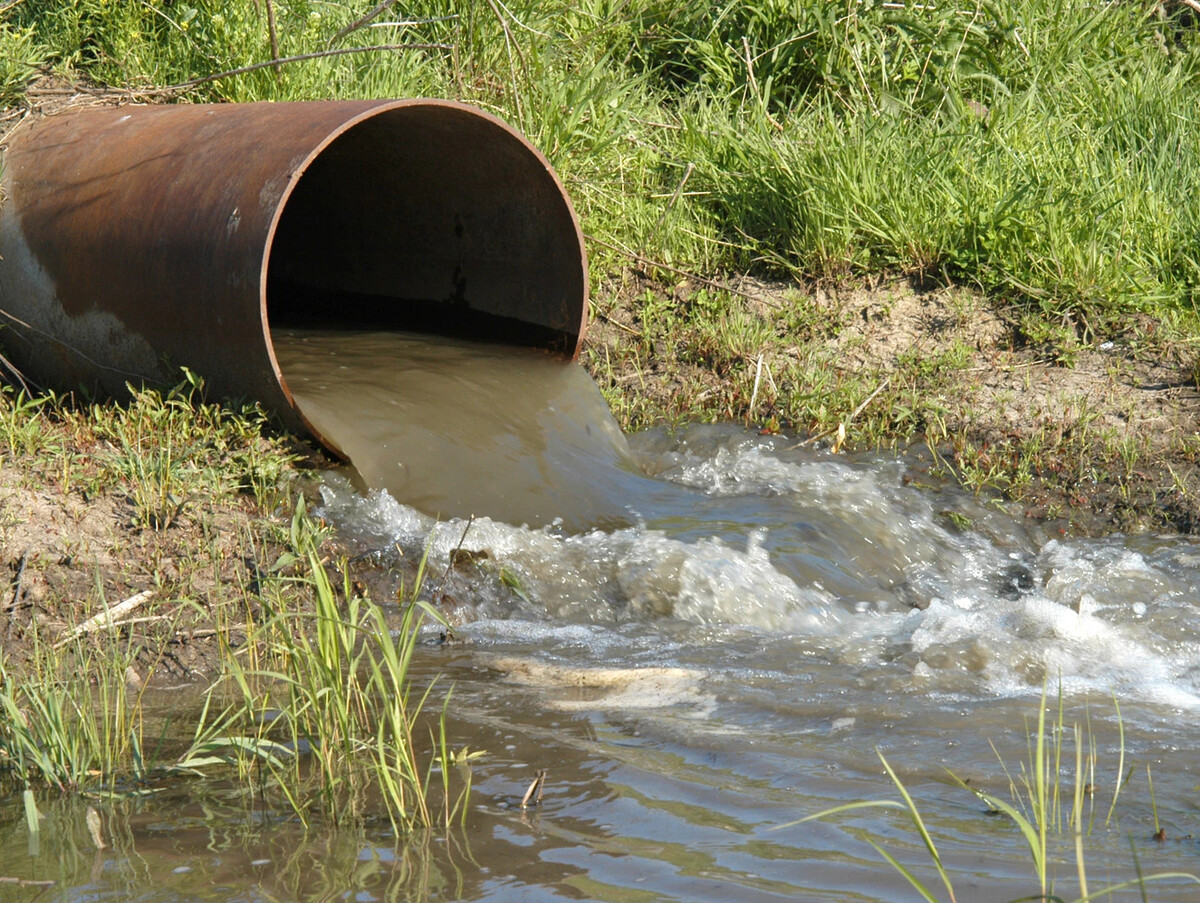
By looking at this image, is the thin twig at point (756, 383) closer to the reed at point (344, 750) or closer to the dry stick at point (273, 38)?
the dry stick at point (273, 38)

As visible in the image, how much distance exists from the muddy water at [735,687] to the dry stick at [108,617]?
2.12 ft

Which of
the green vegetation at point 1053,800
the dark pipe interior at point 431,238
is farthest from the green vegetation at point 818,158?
the green vegetation at point 1053,800

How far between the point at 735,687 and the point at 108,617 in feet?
4.54

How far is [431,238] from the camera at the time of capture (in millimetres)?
5383

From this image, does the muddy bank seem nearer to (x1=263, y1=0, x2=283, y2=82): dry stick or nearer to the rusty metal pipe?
the rusty metal pipe

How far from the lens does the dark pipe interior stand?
487cm

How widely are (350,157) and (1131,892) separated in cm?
448

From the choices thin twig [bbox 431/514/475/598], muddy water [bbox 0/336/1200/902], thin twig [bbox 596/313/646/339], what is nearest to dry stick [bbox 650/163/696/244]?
thin twig [bbox 596/313/646/339]

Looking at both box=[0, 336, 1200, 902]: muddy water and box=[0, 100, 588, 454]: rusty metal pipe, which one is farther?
box=[0, 100, 588, 454]: rusty metal pipe

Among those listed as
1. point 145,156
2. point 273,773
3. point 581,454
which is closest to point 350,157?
point 145,156

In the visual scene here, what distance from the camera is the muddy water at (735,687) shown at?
1.93 meters

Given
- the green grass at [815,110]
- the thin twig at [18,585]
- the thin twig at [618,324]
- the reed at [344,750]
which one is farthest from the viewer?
the thin twig at [618,324]

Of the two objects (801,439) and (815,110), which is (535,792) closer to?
(801,439)

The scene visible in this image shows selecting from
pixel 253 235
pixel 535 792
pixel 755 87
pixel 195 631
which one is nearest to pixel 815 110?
pixel 755 87
